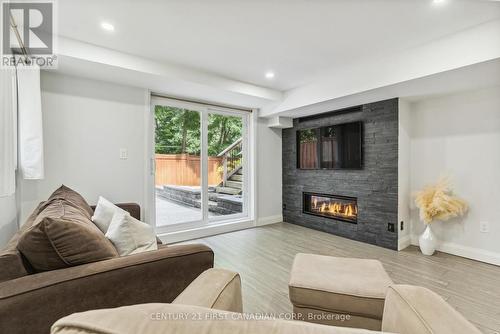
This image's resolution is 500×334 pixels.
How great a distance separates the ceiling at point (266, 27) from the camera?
1.83 meters

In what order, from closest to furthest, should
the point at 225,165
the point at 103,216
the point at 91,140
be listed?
the point at 103,216
the point at 91,140
the point at 225,165

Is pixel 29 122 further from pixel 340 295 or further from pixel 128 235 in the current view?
pixel 340 295

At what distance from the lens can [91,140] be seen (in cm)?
290

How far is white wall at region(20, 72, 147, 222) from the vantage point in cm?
266

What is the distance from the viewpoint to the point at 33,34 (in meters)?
2.16

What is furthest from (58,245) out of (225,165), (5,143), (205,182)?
(225,165)

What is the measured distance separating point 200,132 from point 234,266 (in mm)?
2218

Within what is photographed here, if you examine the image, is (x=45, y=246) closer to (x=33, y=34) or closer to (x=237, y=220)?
(x=33, y=34)

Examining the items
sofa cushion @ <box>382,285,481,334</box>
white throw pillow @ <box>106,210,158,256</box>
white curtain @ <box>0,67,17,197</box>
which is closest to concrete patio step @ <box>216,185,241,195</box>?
white throw pillow @ <box>106,210,158,256</box>

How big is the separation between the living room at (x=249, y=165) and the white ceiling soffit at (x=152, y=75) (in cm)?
2

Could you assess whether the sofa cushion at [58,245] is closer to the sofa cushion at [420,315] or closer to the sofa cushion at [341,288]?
the sofa cushion at [341,288]

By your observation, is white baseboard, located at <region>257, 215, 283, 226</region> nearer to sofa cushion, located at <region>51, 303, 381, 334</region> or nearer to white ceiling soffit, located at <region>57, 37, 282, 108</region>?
white ceiling soffit, located at <region>57, 37, 282, 108</region>

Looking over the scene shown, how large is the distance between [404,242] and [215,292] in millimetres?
3235

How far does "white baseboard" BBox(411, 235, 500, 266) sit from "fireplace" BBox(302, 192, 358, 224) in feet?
3.57
